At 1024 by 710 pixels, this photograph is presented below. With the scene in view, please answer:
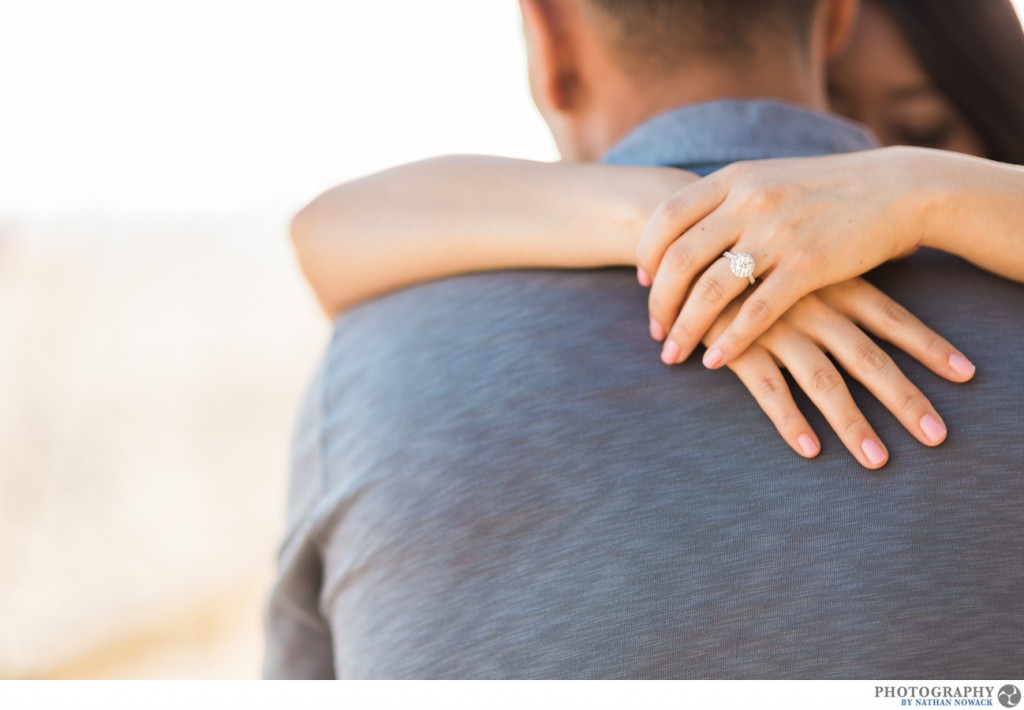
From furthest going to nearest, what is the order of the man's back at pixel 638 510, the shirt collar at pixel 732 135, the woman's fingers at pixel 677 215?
the shirt collar at pixel 732 135 < the woman's fingers at pixel 677 215 < the man's back at pixel 638 510

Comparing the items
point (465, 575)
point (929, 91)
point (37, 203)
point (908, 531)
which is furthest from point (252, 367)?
point (908, 531)

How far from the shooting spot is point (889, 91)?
5.02ft

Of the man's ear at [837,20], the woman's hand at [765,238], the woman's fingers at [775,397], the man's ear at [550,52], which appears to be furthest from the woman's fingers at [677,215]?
the man's ear at [837,20]

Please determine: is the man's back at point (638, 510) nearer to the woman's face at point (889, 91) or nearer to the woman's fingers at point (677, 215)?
the woman's fingers at point (677, 215)

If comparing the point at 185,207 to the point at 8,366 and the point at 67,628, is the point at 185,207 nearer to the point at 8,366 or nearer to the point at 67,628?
the point at 8,366

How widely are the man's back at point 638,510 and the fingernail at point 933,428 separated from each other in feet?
0.04

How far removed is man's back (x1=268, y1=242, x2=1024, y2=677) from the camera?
713 mm

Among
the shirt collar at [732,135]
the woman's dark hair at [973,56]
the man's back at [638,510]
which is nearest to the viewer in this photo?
the man's back at [638,510]

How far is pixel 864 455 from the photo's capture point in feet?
2.43

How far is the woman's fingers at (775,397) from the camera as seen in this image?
0.75 meters

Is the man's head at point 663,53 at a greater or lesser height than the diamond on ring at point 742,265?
greater

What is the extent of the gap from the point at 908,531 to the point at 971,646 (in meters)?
0.10

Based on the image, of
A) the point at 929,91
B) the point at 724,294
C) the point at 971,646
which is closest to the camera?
the point at 971,646

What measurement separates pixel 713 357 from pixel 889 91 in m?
0.95
